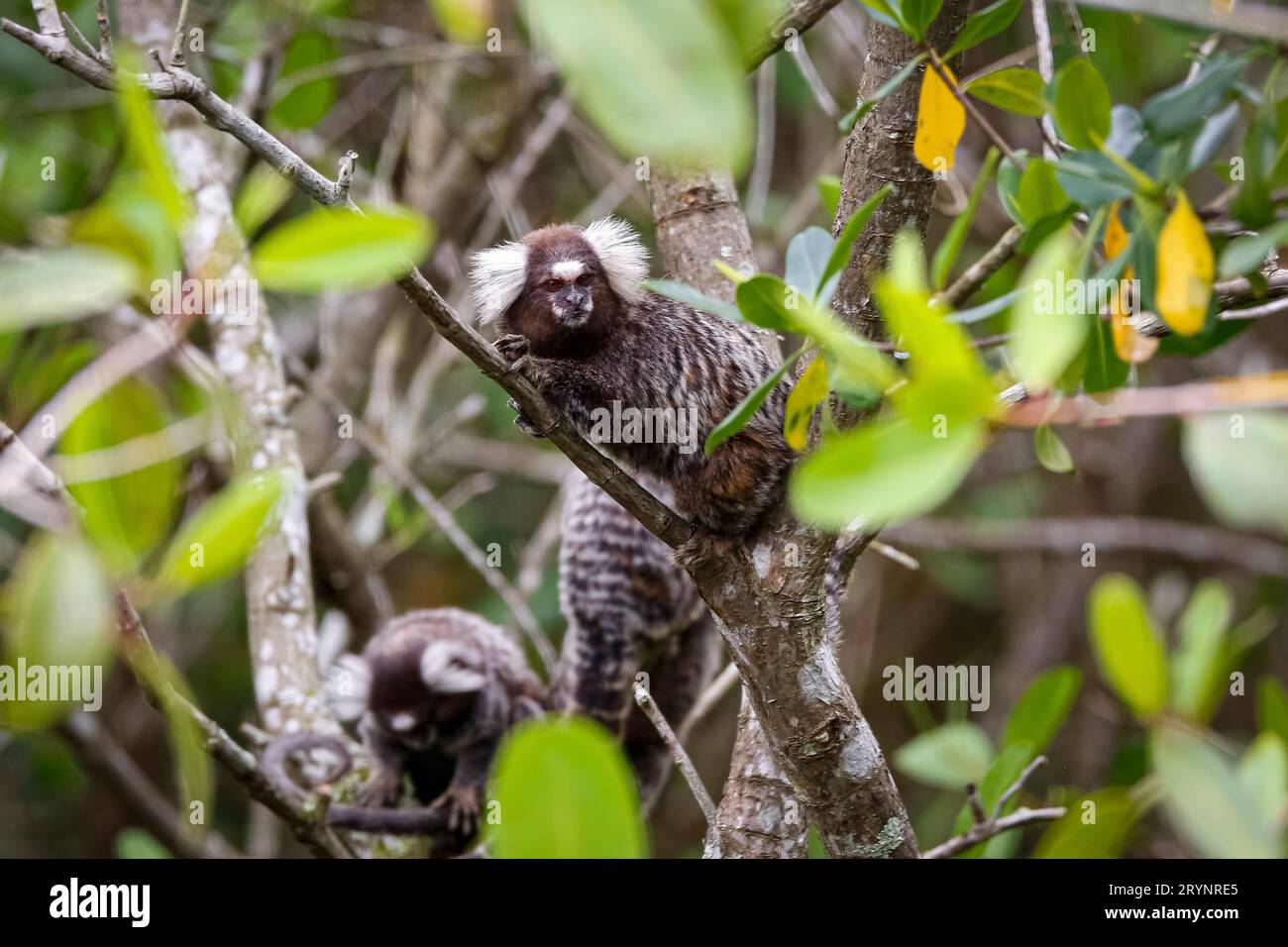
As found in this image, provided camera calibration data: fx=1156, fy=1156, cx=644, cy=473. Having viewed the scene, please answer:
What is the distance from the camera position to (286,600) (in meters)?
3.65

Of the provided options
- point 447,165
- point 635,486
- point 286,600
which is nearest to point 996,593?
point 447,165

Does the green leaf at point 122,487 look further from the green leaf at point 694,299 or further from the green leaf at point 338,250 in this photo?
the green leaf at point 694,299

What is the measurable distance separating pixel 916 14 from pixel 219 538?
1285 millimetres

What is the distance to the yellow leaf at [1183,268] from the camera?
1.25m

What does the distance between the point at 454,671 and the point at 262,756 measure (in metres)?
0.66

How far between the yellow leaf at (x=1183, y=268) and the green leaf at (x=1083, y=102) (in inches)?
12.3

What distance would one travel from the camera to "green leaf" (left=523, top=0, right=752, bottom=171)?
0.73m

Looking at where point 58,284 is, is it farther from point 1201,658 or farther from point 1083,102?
point 1083,102

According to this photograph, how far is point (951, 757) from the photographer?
2.05 meters

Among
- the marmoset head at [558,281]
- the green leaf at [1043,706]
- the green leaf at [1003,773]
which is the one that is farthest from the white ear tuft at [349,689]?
the green leaf at [1043,706]

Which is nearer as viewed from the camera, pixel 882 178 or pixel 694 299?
pixel 694 299

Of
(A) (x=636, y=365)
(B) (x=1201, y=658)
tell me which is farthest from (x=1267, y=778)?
(A) (x=636, y=365)
